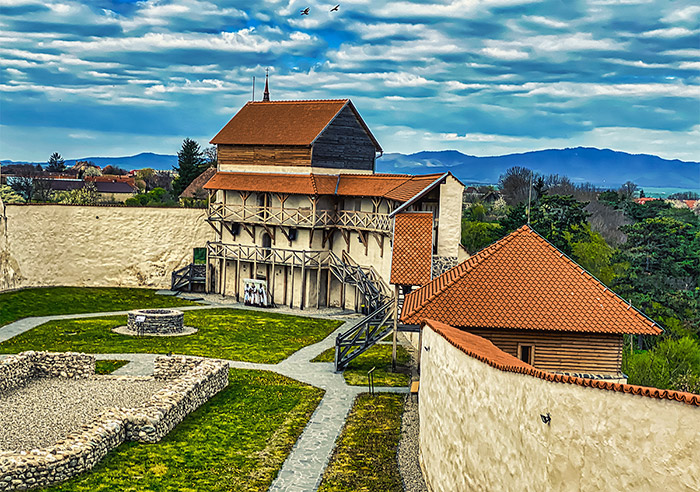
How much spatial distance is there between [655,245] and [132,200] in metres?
49.3

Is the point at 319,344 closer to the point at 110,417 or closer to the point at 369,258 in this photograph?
the point at 369,258

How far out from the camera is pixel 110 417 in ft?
56.5

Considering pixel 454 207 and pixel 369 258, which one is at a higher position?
pixel 454 207

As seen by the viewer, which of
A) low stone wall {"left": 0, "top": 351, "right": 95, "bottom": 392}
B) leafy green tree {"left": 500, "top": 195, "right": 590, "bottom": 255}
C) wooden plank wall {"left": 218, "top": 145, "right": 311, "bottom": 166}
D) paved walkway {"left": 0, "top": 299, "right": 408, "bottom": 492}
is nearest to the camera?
paved walkway {"left": 0, "top": 299, "right": 408, "bottom": 492}

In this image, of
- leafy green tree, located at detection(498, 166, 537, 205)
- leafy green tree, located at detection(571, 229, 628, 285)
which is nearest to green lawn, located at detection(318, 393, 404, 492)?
leafy green tree, located at detection(571, 229, 628, 285)

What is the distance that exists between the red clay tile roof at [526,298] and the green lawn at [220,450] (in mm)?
4410

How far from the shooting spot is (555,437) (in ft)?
27.6

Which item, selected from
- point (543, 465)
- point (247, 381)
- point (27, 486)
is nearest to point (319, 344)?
point (247, 381)

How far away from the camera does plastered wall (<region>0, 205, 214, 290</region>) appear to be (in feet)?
133

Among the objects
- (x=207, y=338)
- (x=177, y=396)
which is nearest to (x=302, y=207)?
(x=207, y=338)

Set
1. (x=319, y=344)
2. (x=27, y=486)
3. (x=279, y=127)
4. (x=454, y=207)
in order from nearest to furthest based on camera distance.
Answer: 1. (x=27, y=486)
2. (x=319, y=344)
3. (x=454, y=207)
4. (x=279, y=127)

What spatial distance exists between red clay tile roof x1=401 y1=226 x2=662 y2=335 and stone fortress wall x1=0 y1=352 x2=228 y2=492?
6.15 metres

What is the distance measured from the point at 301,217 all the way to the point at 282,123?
6171 millimetres

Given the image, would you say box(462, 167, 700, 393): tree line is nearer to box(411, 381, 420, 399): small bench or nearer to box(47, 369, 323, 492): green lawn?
box(411, 381, 420, 399): small bench
